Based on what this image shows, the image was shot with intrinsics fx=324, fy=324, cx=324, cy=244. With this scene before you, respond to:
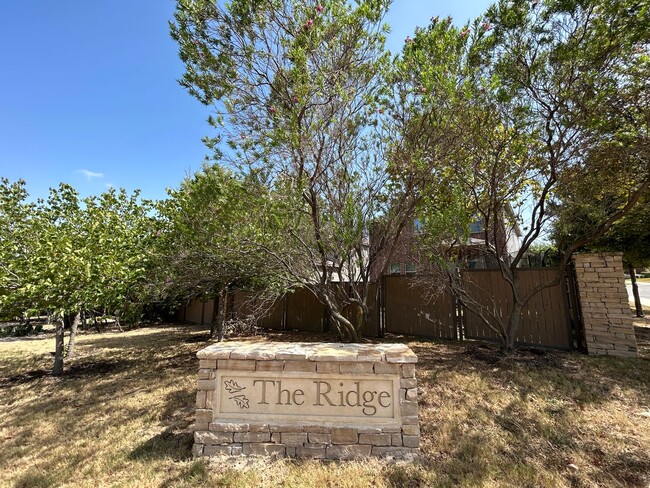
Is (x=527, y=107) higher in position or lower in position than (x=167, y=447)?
higher

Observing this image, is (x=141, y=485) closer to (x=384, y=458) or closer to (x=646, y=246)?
(x=384, y=458)

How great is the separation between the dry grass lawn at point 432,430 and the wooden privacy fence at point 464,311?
2.21ft

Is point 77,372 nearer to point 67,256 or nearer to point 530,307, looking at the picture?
point 67,256

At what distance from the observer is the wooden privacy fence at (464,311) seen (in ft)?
19.9

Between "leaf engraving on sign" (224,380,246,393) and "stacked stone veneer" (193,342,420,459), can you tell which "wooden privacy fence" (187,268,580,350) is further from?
"leaf engraving on sign" (224,380,246,393)

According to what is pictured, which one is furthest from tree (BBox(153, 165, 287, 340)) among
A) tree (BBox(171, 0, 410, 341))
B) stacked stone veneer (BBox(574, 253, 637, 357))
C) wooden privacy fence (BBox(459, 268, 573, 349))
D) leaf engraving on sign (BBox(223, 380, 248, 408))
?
stacked stone veneer (BBox(574, 253, 637, 357))

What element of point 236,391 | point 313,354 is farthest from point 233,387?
point 313,354

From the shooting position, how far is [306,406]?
2979mm

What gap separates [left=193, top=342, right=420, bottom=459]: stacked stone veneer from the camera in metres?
2.91

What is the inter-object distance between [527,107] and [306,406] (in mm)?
5586

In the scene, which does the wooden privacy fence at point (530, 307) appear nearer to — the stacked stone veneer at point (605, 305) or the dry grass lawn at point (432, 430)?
the stacked stone veneer at point (605, 305)

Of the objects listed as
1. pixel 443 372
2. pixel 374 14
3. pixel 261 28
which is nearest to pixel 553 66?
pixel 374 14

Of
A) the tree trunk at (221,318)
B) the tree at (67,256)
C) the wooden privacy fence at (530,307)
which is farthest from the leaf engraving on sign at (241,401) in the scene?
the tree trunk at (221,318)

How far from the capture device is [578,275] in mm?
5828
